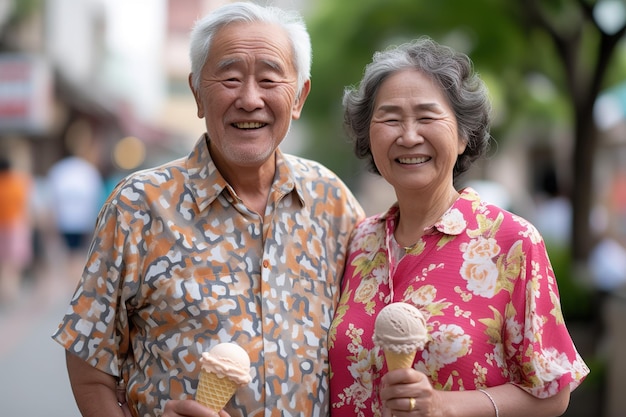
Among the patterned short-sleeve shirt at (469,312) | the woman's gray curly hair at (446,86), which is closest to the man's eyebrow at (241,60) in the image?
the woman's gray curly hair at (446,86)

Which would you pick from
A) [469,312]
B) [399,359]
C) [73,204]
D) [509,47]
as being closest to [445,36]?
[509,47]

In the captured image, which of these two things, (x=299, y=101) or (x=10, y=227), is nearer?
(x=299, y=101)

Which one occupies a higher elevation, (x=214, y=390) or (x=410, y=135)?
(x=410, y=135)

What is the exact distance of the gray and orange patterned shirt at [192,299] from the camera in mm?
3109

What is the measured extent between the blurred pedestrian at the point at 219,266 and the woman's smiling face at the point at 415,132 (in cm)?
40

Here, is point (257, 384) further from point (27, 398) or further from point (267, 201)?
point (27, 398)

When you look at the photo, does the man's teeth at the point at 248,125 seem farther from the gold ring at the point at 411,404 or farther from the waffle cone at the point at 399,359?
the gold ring at the point at 411,404

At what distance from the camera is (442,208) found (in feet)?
10.7

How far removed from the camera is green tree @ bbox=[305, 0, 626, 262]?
9.79 m

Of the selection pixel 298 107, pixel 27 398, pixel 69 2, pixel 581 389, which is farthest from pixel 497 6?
pixel 69 2

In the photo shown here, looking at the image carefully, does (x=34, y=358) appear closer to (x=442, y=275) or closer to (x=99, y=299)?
(x=99, y=299)

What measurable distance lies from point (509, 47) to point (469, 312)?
10.7 metres

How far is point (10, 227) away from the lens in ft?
41.1

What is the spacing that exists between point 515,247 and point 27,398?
6.18m
